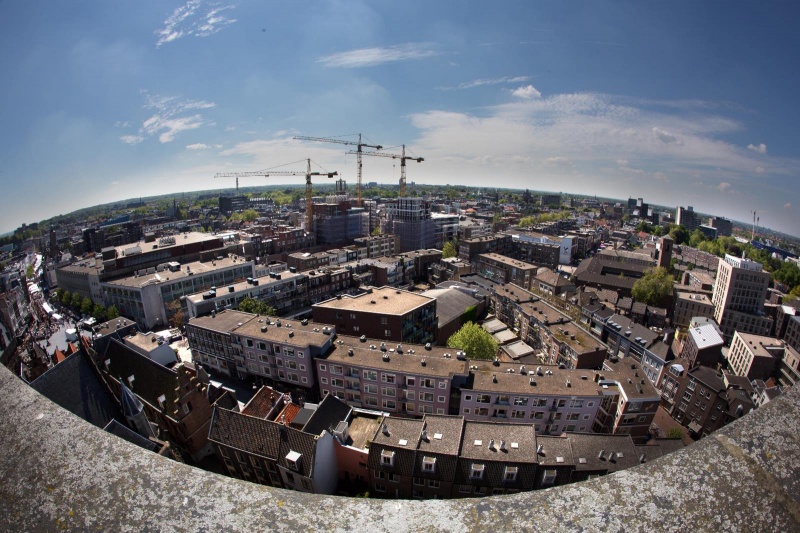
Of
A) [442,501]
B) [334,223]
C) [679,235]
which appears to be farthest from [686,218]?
[442,501]

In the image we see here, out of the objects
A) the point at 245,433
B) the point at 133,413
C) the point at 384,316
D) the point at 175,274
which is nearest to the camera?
the point at 133,413

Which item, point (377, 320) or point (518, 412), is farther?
point (377, 320)

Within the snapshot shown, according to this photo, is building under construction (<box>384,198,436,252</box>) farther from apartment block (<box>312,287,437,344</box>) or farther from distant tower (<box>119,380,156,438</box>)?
distant tower (<box>119,380,156,438</box>)

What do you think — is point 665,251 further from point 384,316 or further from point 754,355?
point 384,316

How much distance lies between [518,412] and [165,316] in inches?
1425

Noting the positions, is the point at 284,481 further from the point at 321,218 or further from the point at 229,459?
the point at 321,218

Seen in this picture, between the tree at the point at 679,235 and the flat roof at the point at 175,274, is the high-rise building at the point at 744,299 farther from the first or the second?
the tree at the point at 679,235

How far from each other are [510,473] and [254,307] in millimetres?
25153

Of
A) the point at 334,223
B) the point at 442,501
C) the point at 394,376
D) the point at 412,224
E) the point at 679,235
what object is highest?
the point at 442,501

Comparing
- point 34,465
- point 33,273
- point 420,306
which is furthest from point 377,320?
point 33,273

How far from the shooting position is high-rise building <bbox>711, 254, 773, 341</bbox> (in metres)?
41.0

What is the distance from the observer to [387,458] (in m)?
15.9

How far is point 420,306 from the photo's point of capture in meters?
29.5

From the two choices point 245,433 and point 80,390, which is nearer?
point 80,390
